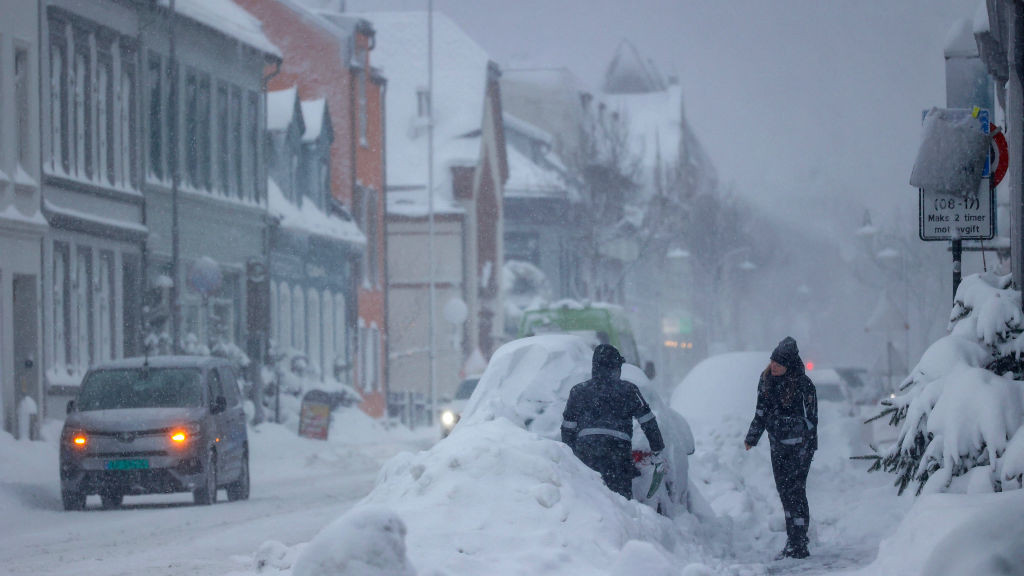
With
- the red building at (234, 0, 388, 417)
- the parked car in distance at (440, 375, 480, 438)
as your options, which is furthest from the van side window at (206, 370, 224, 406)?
the red building at (234, 0, 388, 417)

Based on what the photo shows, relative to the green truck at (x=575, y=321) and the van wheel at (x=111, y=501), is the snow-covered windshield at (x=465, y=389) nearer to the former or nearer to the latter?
the green truck at (x=575, y=321)

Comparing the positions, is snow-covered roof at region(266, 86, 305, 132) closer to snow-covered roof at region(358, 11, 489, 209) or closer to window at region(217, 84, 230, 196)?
window at region(217, 84, 230, 196)

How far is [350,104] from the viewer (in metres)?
53.3

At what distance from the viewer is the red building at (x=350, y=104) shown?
174 feet

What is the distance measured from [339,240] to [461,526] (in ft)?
132

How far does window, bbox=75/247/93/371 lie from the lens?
1236 inches

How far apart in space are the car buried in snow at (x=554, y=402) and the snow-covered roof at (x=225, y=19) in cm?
2332

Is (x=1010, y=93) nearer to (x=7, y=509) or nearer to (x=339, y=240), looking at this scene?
(x=7, y=509)

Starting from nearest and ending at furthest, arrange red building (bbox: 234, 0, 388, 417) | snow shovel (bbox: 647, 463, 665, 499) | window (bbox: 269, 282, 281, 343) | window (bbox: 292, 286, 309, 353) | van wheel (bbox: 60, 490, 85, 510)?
snow shovel (bbox: 647, 463, 665, 499) < van wheel (bbox: 60, 490, 85, 510) < window (bbox: 269, 282, 281, 343) < window (bbox: 292, 286, 309, 353) < red building (bbox: 234, 0, 388, 417)

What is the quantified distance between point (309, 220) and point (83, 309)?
52.6 feet

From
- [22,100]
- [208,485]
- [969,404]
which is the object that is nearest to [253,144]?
[22,100]

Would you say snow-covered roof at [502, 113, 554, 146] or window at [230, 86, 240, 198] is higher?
snow-covered roof at [502, 113, 554, 146]

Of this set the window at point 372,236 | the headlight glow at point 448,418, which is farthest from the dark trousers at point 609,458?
the window at point 372,236

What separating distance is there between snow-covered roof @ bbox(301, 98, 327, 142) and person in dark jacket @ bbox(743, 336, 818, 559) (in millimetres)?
36049
